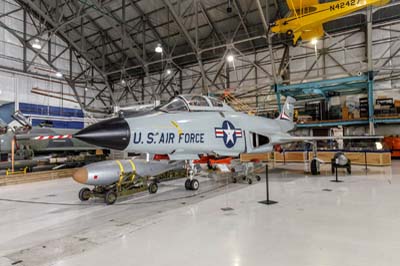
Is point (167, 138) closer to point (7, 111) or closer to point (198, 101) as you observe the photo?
point (198, 101)

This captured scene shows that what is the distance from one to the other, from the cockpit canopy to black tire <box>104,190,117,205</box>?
2.30 metres

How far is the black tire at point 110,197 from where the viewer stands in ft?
18.5

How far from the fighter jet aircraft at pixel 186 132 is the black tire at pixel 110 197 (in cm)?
145

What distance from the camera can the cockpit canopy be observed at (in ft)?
19.2

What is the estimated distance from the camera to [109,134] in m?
4.45

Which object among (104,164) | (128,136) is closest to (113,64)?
(104,164)

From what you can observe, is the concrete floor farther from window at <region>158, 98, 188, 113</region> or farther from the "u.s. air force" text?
window at <region>158, 98, 188, 113</region>

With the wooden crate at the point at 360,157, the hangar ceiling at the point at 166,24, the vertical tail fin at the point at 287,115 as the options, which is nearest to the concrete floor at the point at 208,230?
the vertical tail fin at the point at 287,115

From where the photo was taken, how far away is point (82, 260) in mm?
2758

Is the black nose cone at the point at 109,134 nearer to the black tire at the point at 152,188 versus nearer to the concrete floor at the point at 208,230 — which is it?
the concrete floor at the point at 208,230

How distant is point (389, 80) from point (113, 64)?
25406 mm

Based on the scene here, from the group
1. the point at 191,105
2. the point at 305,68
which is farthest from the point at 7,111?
the point at 305,68

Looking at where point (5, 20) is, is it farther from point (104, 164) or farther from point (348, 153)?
point (348, 153)

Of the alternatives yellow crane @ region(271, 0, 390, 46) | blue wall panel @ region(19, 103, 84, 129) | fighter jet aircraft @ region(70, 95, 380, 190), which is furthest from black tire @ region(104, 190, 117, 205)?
blue wall panel @ region(19, 103, 84, 129)
